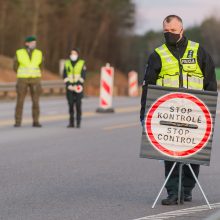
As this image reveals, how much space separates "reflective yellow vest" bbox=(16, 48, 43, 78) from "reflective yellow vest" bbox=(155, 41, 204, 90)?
422 inches

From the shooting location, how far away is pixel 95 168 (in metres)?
12.7

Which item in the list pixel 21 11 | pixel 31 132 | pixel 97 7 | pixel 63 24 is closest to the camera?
pixel 31 132

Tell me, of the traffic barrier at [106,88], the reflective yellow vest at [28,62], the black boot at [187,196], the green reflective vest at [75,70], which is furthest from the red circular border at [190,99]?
the traffic barrier at [106,88]

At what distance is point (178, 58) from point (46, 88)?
2888 cm

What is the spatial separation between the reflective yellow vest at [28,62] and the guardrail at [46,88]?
522 inches

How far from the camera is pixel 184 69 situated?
9.18 m

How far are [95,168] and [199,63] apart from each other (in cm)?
380

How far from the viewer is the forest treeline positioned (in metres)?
60.2

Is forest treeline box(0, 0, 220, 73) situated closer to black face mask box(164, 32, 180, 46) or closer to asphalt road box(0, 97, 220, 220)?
asphalt road box(0, 97, 220, 220)

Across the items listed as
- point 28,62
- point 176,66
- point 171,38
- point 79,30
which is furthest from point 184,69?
point 79,30

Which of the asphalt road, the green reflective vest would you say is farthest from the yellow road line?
the green reflective vest

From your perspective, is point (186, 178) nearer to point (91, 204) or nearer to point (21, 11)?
point (91, 204)

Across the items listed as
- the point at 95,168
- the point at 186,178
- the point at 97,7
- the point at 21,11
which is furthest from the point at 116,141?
the point at 97,7

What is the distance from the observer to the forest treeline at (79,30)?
197 feet
